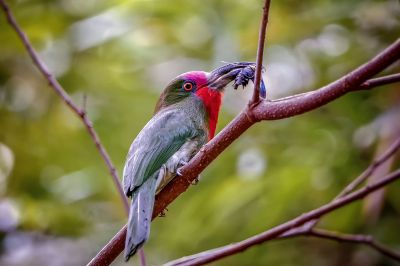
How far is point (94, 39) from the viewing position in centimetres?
493

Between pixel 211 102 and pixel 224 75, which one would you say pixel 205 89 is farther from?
pixel 224 75

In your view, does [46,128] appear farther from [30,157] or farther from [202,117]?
[202,117]

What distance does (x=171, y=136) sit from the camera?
130 inches

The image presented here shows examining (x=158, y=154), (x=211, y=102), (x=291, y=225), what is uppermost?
(x=211, y=102)

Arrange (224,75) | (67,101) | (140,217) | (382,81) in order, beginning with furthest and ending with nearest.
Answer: (224,75), (67,101), (140,217), (382,81)

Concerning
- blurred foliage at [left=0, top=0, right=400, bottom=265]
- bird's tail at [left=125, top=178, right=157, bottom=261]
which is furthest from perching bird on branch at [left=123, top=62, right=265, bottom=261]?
blurred foliage at [left=0, top=0, right=400, bottom=265]

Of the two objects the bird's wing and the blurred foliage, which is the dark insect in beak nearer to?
the bird's wing

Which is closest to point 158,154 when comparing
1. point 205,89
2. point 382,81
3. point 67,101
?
point 67,101

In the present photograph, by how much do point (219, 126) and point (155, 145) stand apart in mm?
1090

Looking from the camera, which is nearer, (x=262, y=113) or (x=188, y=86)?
(x=262, y=113)

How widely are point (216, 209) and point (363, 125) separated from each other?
101cm

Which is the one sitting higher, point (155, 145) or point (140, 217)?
point (155, 145)

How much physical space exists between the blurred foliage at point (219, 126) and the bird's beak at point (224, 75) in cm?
68

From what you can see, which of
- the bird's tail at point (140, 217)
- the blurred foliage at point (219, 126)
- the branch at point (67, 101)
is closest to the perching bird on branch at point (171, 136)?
the bird's tail at point (140, 217)
